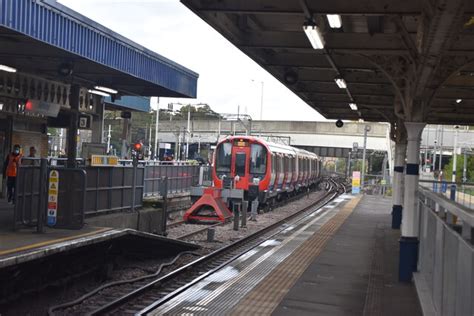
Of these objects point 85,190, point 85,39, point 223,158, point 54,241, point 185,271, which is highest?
point 85,39

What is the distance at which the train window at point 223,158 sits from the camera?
24797 millimetres

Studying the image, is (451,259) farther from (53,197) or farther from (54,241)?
(53,197)

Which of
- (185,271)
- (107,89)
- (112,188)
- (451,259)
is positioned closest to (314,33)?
(451,259)

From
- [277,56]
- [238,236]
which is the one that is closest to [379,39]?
[277,56]

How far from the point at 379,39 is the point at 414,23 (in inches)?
23.9

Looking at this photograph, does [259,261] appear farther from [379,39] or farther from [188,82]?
[188,82]

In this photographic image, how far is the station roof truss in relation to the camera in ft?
26.6

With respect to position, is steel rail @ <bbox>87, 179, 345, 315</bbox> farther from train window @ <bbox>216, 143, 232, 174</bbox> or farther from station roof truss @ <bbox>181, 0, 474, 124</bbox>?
train window @ <bbox>216, 143, 232, 174</bbox>

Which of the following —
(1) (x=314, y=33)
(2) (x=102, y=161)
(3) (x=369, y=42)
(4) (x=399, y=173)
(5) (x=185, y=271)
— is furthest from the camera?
(4) (x=399, y=173)

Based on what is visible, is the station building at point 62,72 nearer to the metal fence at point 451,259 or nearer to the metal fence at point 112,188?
the metal fence at point 112,188

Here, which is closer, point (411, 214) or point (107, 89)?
point (411, 214)

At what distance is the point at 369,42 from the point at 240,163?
14.9 meters

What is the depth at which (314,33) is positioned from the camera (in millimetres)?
8516

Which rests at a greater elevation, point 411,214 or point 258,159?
point 258,159
